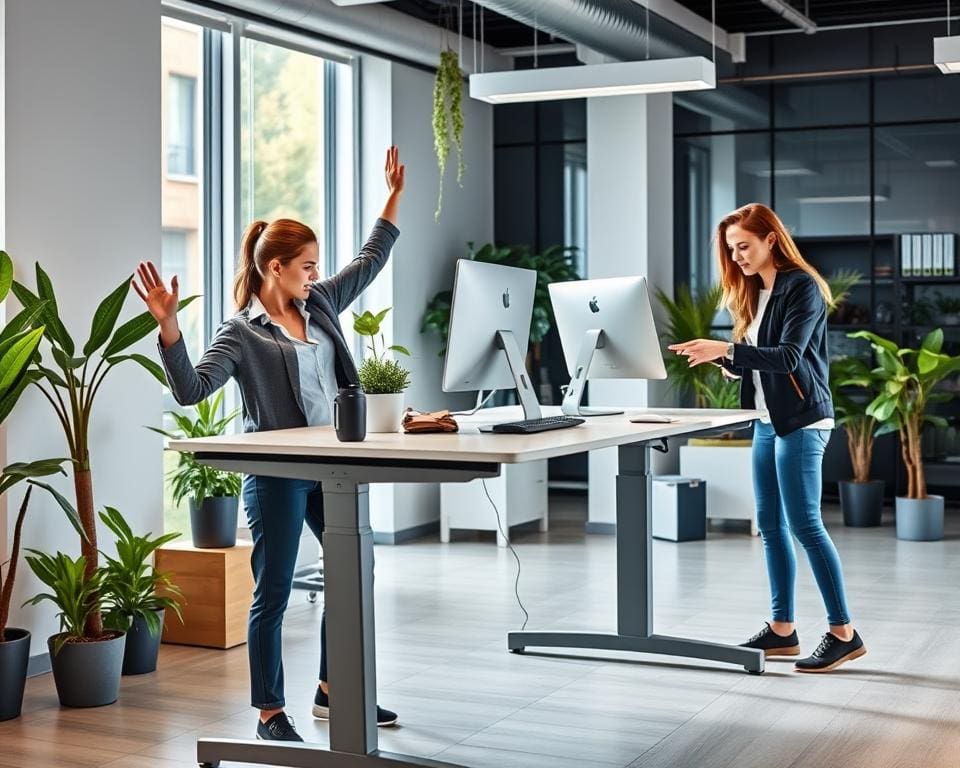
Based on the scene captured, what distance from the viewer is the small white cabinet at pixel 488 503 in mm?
8062

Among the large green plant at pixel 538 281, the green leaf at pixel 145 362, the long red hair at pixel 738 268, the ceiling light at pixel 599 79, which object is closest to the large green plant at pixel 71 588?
the green leaf at pixel 145 362

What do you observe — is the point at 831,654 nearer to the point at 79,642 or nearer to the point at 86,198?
the point at 79,642

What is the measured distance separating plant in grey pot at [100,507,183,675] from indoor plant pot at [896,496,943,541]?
15.3 ft

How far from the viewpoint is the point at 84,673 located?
14.9 ft

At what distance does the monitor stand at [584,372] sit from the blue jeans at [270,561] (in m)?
1.16

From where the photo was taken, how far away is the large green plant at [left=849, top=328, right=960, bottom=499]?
803 cm

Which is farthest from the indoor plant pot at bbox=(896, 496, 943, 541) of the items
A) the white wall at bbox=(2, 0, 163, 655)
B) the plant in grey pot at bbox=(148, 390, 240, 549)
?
the white wall at bbox=(2, 0, 163, 655)

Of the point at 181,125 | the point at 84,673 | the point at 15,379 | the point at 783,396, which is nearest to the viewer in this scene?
the point at 15,379

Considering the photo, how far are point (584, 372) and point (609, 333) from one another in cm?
17

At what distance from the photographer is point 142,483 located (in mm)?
5484

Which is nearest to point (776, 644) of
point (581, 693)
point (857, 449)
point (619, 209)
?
point (581, 693)

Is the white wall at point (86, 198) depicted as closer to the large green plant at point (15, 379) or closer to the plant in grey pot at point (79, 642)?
the plant in grey pot at point (79, 642)

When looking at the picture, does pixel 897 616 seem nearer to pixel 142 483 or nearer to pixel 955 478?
pixel 142 483

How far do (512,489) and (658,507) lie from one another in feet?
2.86
